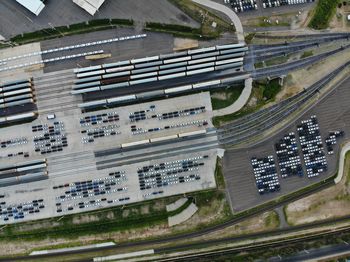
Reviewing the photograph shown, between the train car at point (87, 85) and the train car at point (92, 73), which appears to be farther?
the train car at point (87, 85)

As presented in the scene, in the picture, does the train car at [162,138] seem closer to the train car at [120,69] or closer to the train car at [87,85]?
the train car at [120,69]

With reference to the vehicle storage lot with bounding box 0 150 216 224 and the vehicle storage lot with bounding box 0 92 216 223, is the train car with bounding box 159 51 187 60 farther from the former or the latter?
the vehicle storage lot with bounding box 0 150 216 224

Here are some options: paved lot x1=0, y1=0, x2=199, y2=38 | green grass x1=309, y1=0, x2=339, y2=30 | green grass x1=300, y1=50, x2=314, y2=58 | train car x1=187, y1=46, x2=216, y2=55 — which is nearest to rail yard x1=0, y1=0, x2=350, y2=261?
train car x1=187, y1=46, x2=216, y2=55

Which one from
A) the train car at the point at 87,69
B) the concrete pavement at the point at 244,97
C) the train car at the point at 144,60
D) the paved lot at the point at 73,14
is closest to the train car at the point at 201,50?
the paved lot at the point at 73,14

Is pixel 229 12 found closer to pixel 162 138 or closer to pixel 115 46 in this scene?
pixel 115 46

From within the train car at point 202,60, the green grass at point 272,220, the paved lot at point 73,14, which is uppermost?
the paved lot at point 73,14

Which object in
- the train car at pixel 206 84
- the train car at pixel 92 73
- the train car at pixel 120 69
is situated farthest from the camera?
the train car at pixel 206 84

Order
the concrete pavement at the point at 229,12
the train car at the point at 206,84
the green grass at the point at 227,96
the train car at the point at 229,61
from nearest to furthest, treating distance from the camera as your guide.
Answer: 1. the train car at the point at 206,84
2. the train car at the point at 229,61
3. the green grass at the point at 227,96
4. the concrete pavement at the point at 229,12
